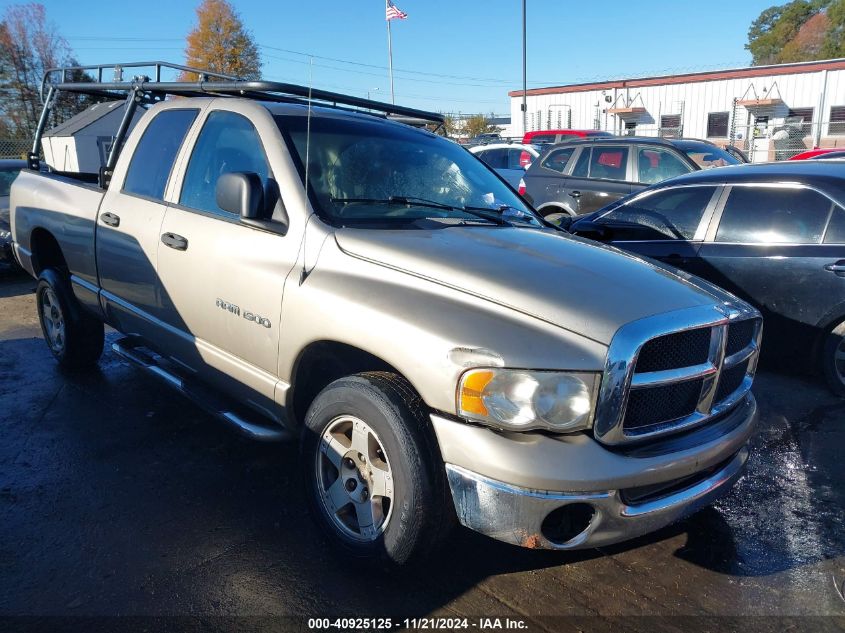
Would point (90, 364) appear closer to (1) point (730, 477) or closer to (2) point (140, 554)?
(2) point (140, 554)

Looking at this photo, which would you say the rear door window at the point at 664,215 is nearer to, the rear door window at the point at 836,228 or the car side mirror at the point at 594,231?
the car side mirror at the point at 594,231

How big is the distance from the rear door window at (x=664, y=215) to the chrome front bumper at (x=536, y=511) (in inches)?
145

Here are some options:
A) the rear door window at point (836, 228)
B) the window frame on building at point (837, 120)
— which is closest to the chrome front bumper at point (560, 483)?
the rear door window at point (836, 228)

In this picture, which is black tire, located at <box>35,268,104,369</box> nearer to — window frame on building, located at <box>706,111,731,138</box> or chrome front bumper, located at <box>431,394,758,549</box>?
chrome front bumper, located at <box>431,394,758,549</box>

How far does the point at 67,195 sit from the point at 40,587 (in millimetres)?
3058

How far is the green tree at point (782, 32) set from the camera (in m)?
60.5

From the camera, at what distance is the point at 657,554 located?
3.08 meters

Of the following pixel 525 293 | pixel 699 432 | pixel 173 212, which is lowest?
pixel 699 432

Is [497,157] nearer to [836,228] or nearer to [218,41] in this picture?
[836,228]

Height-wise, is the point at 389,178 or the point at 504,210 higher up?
the point at 389,178

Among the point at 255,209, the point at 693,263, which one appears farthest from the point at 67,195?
the point at 693,263

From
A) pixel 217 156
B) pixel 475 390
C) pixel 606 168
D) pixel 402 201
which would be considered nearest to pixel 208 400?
pixel 217 156

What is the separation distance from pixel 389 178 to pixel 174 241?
1238mm

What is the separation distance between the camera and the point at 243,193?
10.2 feet
